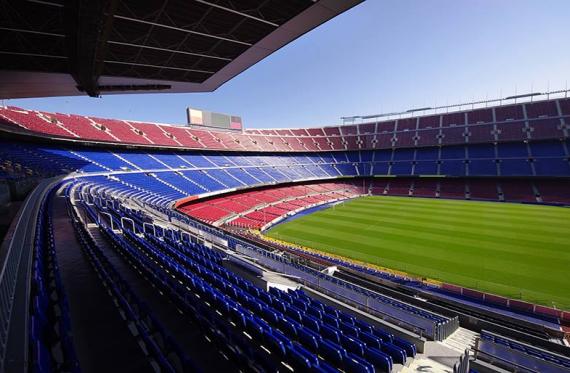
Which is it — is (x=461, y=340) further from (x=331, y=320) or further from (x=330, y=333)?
(x=330, y=333)

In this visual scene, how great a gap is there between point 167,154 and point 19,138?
16156mm

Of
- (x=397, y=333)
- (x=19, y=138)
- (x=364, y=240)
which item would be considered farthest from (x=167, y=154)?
(x=397, y=333)

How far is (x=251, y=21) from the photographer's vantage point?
943cm

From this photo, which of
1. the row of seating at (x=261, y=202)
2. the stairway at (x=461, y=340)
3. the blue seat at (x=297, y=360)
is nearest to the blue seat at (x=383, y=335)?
the stairway at (x=461, y=340)

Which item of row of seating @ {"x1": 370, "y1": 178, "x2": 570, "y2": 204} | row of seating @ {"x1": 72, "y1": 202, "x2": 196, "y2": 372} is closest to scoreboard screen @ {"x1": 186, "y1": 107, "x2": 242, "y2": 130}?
row of seating @ {"x1": 370, "y1": 178, "x2": 570, "y2": 204}

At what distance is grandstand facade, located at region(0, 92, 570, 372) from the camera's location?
15.8 feet

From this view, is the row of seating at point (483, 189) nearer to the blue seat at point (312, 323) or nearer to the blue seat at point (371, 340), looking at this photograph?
the blue seat at point (371, 340)

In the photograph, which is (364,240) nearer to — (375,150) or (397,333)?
(397,333)

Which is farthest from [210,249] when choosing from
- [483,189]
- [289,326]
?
[483,189]

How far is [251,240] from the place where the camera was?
747 inches

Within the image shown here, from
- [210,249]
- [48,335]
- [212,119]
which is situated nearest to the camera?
[48,335]

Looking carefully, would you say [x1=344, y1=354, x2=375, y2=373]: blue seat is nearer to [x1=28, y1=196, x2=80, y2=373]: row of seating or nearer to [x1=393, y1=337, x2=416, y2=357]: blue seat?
[x1=393, y1=337, x2=416, y2=357]: blue seat

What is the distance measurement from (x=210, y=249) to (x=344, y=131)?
2332 inches

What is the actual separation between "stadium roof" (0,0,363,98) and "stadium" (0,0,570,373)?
8 centimetres
